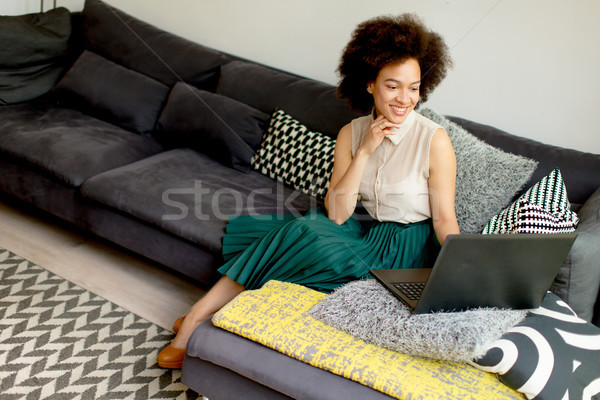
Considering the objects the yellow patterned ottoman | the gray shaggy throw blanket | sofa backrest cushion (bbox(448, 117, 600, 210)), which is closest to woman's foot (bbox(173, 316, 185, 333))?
the yellow patterned ottoman

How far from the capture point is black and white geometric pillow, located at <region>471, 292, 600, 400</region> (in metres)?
1.30

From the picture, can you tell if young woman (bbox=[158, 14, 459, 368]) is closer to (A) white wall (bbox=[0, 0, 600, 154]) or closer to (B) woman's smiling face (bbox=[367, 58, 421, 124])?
(B) woman's smiling face (bbox=[367, 58, 421, 124])

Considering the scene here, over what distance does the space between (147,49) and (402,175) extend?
171cm

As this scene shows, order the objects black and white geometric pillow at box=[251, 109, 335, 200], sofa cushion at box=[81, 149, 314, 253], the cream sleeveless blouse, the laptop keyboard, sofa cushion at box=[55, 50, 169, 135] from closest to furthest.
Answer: the laptop keyboard, the cream sleeveless blouse, sofa cushion at box=[81, 149, 314, 253], black and white geometric pillow at box=[251, 109, 335, 200], sofa cushion at box=[55, 50, 169, 135]

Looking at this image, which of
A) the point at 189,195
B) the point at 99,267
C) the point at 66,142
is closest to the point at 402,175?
the point at 189,195

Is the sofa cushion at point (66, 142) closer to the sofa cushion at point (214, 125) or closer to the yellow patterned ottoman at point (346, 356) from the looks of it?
the sofa cushion at point (214, 125)

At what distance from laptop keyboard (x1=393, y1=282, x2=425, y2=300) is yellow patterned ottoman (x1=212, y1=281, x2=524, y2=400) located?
0.55ft

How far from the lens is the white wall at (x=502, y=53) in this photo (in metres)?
2.21

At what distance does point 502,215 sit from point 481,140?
422mm

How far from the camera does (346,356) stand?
1.36 m

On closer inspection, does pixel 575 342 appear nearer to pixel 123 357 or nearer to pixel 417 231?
pixel 417 231

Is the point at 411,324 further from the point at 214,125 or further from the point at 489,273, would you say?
the point at 214,125

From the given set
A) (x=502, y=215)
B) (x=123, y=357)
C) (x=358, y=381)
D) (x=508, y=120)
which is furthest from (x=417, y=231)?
(x=123, y=357)

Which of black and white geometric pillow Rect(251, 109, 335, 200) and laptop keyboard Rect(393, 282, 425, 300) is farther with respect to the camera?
black and white geometric pillow Rect(251, 109, 335, 200)
